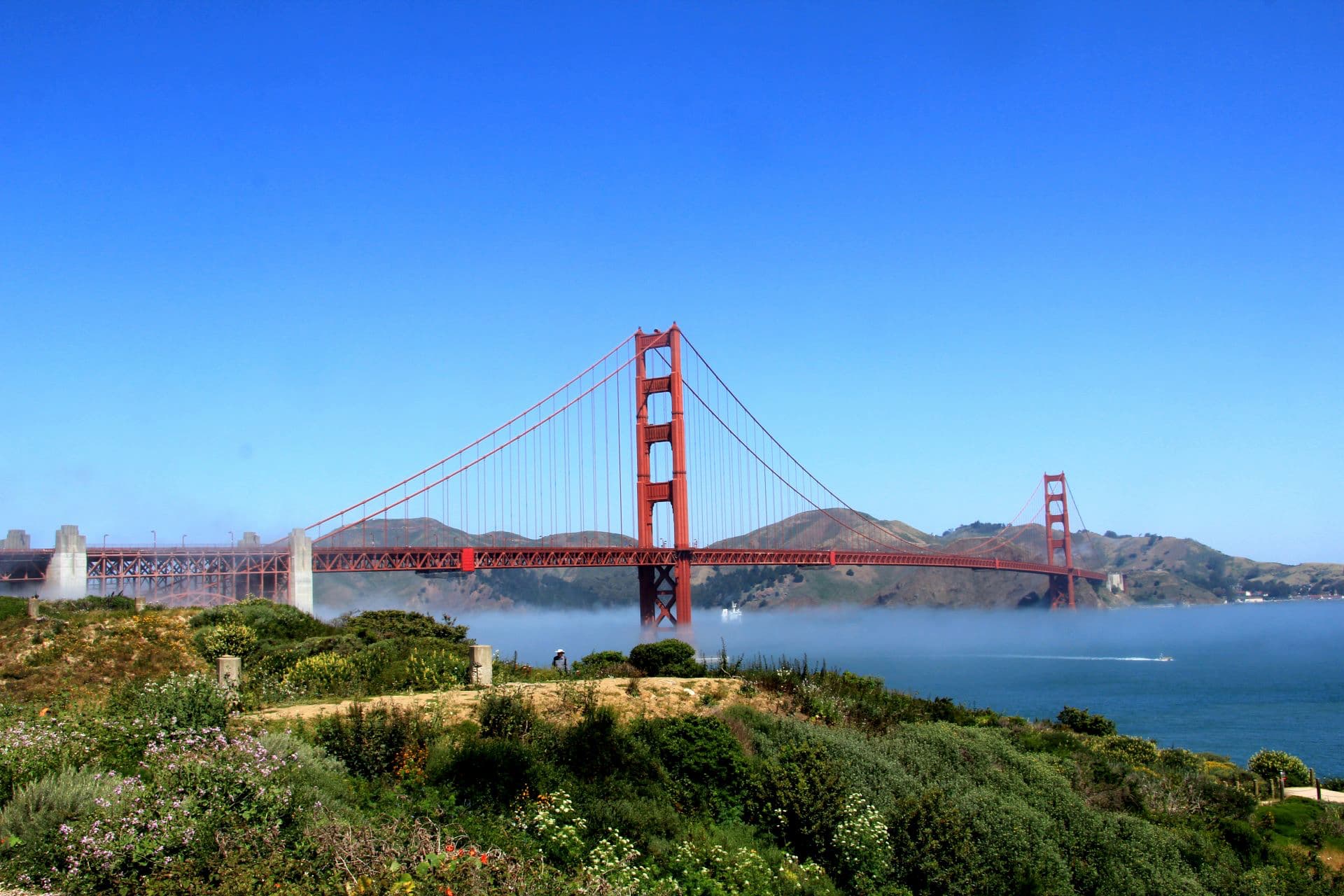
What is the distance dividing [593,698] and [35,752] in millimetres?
7687

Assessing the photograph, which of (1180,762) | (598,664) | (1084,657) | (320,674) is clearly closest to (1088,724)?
(1180,762)

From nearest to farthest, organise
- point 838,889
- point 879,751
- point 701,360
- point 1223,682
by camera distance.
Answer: point 838,889
point 879,751
point 1223,682
point 701,360

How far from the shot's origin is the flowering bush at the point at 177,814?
29.1 feet

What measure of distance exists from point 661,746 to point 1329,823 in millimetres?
13383

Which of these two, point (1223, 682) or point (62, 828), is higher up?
point (62, 828)

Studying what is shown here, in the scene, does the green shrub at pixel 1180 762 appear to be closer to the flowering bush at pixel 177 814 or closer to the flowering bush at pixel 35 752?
the flowering bush at pixel 177 814

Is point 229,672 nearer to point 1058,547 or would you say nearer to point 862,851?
point 862,851

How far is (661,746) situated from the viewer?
1506cm

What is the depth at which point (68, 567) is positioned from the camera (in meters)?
47.2

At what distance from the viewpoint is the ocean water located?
50.9 m

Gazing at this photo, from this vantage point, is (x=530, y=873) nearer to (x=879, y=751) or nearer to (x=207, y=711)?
(x=207, y=711)

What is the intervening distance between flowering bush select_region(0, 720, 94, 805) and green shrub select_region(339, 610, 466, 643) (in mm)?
13732

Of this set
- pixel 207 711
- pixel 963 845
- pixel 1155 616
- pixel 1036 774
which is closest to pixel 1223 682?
pixel 1036 774

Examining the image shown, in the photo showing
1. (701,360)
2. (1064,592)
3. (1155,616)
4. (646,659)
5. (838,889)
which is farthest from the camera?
(1155,616)
